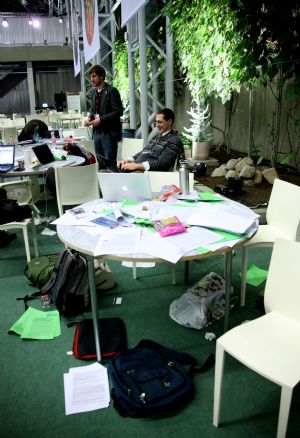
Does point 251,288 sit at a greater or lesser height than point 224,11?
lesser

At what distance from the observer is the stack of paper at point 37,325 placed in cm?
234

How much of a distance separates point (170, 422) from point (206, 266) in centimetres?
163

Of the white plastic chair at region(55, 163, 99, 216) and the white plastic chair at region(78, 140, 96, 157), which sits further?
the white plastic chair at region(78, 140, 96, 157)

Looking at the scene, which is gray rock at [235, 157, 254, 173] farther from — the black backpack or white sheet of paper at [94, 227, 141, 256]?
white sheet of paper at [94, 227, 141, 256]

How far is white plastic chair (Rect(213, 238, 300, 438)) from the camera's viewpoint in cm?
137

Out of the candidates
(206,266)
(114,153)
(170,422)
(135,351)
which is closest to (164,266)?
(206,266)

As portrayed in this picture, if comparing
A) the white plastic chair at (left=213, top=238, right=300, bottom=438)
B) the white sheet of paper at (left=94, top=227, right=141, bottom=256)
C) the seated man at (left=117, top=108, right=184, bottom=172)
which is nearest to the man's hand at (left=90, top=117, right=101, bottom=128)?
the seated man at (left=117, top=108, right=184, bottom=172)

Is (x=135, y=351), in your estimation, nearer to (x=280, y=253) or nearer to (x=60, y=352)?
(x=60, y=352)

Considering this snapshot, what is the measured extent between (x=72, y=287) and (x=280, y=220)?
1.54 meters

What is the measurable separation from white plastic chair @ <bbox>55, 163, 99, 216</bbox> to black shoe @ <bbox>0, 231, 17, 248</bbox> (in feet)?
2.54

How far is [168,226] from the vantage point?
1935 millimetres

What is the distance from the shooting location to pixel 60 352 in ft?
7.19

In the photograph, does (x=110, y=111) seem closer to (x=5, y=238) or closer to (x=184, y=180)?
(x=5, y=238)

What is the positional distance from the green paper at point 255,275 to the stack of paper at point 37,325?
1.50 metres
